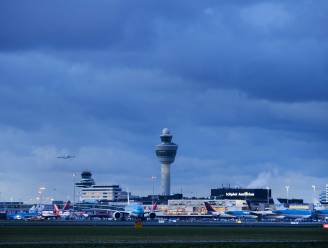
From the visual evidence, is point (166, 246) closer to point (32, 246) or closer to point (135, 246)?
point (135, 246)

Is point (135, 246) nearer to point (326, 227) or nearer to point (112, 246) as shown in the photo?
point (112, 246)

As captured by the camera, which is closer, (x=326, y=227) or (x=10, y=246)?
(x=10, y=246)

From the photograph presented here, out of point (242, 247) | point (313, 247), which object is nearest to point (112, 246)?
point (242, 247)

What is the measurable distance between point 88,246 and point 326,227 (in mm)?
95756

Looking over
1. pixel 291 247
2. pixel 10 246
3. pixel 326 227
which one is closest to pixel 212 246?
pixel 291 247

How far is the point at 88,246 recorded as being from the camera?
89.2m

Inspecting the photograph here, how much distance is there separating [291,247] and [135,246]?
17.1 meters

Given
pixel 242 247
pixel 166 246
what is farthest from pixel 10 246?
pixel 242 247

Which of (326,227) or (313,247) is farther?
(326,227)

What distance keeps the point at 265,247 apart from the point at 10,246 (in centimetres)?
2797

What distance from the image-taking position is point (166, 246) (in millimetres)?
91125

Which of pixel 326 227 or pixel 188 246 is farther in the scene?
pixel 326 227

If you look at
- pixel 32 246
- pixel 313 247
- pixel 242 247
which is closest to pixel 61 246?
pixel 32 246

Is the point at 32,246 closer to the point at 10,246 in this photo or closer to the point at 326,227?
the point at 10,246
